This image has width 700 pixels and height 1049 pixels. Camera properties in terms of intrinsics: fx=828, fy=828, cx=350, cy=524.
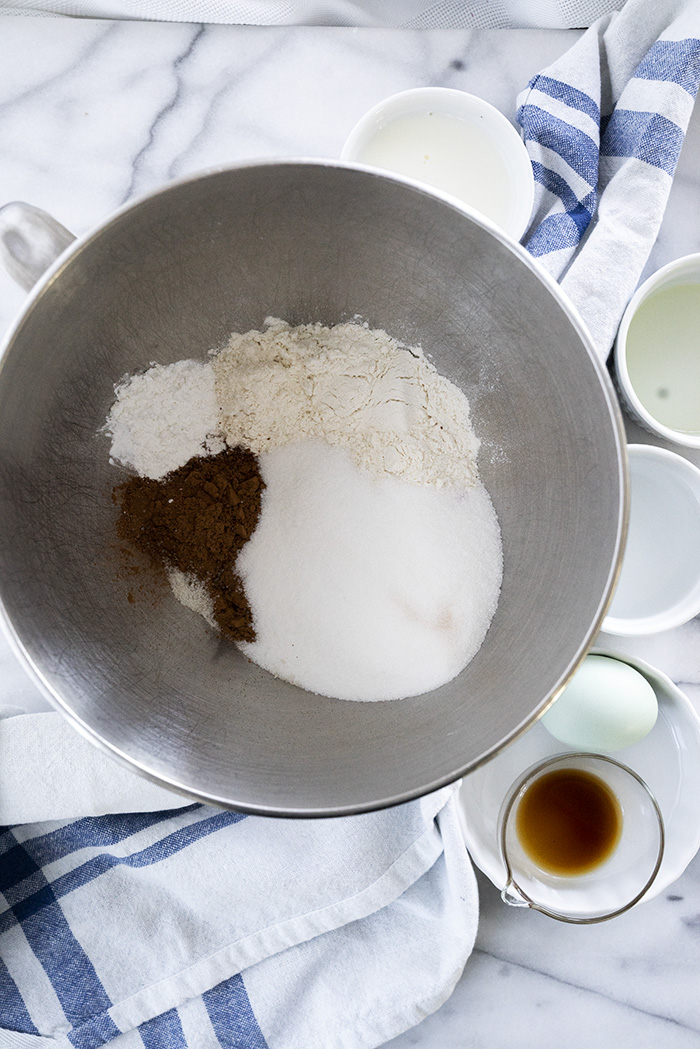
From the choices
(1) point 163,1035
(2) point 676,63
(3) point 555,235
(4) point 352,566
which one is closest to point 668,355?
(3) point 555,235

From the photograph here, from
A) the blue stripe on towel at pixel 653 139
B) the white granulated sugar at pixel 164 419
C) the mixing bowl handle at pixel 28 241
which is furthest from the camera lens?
the blue stripe on towel at pixel 653 139

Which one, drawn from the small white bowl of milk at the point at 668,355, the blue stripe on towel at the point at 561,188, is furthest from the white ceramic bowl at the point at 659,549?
the blue stripe on towel at the point at 561,188

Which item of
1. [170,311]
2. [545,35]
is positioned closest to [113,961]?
[170,311]

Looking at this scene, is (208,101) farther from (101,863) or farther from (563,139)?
(101,863)

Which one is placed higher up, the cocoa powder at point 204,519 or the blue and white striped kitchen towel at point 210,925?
the cocoa powder at point 204,519

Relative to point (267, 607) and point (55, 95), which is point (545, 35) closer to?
point (55, 95)

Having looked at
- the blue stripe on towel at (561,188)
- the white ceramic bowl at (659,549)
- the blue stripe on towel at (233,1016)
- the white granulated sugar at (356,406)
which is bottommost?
the blue stripe on towel at (233,1016)

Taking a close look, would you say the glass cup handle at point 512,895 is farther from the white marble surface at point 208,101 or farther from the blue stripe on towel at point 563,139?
the blue stripe on towel at point 563,139
